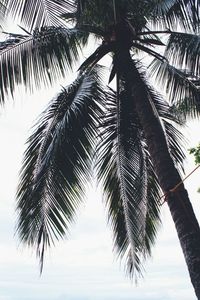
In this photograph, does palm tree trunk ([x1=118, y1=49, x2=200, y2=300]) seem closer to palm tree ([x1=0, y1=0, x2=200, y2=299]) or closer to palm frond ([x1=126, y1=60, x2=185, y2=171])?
palm tree ([x1=0, y1=0, x2=200, y2=299])

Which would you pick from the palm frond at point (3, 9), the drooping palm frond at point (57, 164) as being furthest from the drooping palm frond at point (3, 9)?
the drooping palm frond at point (57, 164)

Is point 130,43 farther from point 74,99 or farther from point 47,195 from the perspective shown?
point 47,195

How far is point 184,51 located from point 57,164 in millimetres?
2854

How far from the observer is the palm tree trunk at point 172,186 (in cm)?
613

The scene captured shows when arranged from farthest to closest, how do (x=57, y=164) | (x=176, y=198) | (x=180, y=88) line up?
(x=180, y=88)
(x=57, y=164)
(x=176, y=198)

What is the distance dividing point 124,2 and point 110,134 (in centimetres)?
281

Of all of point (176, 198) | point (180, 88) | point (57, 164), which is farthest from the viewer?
point (180, 88)

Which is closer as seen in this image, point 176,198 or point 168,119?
point 176,198

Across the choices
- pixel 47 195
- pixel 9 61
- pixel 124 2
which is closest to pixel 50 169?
pixel 47 195

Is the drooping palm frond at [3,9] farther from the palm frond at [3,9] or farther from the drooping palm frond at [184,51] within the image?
the drooping palm frond at [184,51]

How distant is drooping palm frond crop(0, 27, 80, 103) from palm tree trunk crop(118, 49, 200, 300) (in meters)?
1.35

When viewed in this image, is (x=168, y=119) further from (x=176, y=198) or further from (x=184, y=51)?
(x=176, y=198)

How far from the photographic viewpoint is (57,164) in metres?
8.16

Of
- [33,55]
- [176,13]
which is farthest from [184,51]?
[33,55]
